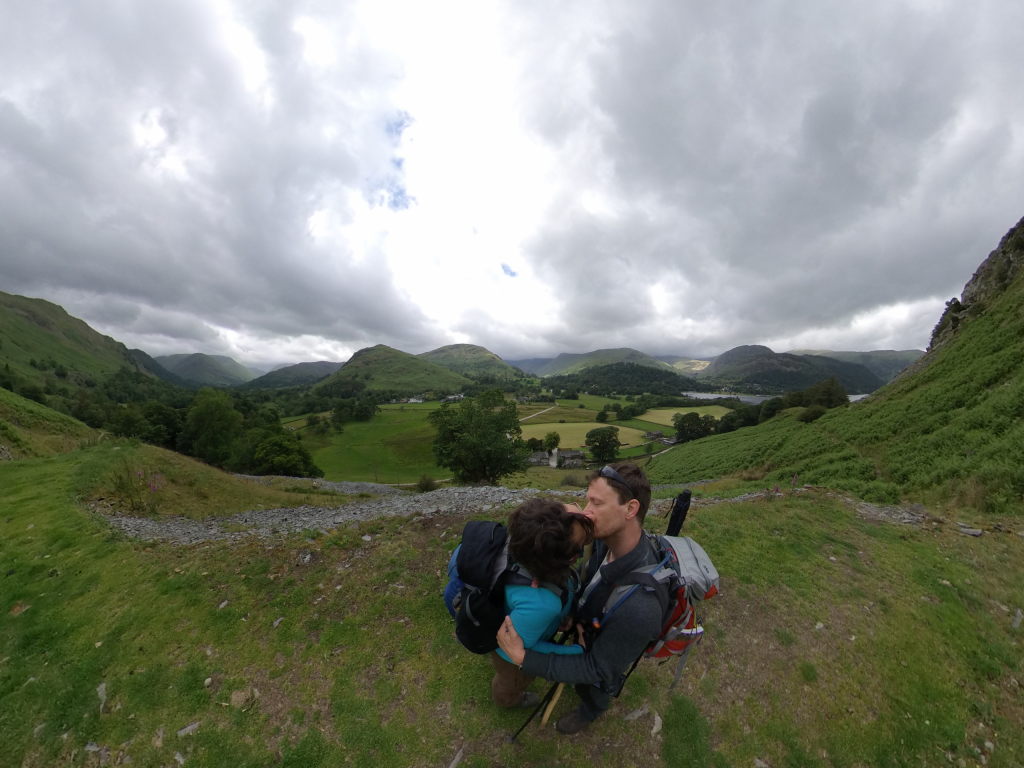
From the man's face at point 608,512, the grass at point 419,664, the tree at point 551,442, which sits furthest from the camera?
the tree at point 551,442

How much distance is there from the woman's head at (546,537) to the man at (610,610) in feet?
1.48

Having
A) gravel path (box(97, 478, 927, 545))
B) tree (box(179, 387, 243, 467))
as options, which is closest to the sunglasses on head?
gravel path (box(97, 478, 927, 545))

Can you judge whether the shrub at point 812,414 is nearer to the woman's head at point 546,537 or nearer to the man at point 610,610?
the man at point 610,610

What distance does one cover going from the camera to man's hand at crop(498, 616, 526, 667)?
10.5 ft

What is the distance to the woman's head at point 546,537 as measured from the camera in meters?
2.93

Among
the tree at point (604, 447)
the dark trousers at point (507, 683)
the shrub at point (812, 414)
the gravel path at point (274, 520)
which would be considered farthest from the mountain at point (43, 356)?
the shrub at point (812, 414)

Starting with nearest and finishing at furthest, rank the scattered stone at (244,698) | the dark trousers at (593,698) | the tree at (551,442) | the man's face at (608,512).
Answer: the man's face at (608,512) → the dark trousers at (593,698) → the scattered stone at (244,698) → the tree at (551,442)

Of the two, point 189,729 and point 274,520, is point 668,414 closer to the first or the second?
point 274,520

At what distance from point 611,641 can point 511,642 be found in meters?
0.91

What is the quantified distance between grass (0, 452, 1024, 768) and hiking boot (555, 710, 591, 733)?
156mm

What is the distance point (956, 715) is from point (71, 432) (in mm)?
51673

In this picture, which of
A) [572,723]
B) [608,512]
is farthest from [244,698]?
[608,512]

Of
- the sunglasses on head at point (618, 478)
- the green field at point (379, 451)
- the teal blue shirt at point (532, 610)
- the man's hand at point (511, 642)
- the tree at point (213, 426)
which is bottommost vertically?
the green field at point (379, 451)

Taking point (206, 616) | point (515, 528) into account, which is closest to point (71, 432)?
point (206, 616)
